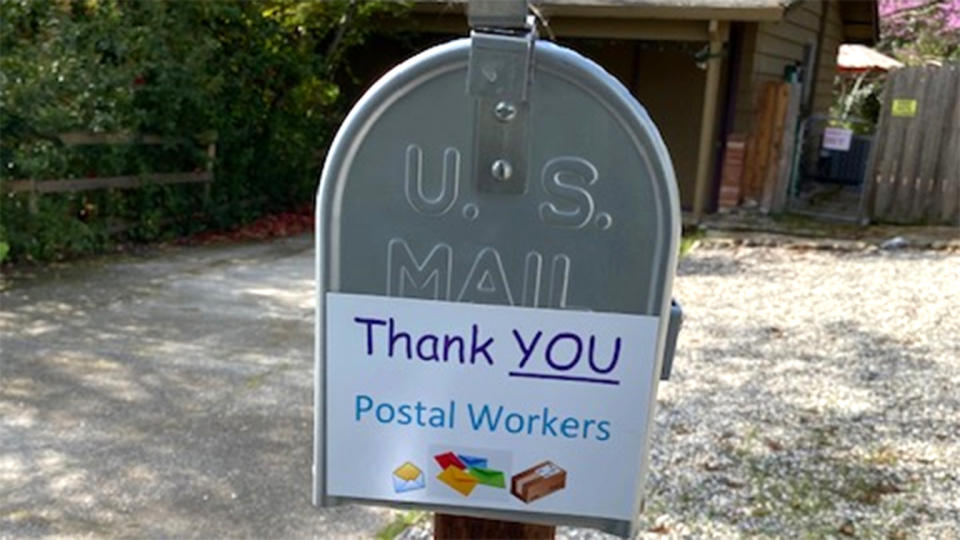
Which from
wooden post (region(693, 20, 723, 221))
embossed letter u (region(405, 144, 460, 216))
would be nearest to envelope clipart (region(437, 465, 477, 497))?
embossed letter u (region(405, 144, 460, 216))

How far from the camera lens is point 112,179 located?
9422 millimetres

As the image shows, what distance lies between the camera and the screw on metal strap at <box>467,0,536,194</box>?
1475mm

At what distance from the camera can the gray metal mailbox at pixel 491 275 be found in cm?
150

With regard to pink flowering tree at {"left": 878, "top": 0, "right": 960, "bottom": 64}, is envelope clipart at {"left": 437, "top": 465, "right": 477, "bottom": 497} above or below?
below

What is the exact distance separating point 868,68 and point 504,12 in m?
22.3

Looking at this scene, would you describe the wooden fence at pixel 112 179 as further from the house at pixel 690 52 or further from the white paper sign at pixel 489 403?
the white paper sign at pixel 489 403

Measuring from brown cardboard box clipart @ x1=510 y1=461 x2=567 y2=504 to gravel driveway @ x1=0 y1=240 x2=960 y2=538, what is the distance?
6.11 ft

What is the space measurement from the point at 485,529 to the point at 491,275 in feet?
1.60

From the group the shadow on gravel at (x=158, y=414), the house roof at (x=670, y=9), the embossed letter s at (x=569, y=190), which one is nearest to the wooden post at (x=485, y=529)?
the embossed letter s at (x=569, y=190)

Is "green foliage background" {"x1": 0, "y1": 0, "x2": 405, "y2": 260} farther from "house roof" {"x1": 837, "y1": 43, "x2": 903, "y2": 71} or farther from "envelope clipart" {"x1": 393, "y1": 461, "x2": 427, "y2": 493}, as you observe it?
"house roof" {"x1": 837, "y1": 43, "x2": 903, "y2": 71}

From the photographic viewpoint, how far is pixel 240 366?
5414 millimetres

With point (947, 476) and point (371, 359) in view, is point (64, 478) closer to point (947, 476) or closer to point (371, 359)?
point (371, 359)

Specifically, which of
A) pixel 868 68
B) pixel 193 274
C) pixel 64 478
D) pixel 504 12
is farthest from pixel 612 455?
pixel 868 68

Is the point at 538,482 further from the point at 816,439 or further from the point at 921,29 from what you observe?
the point at 921,29
